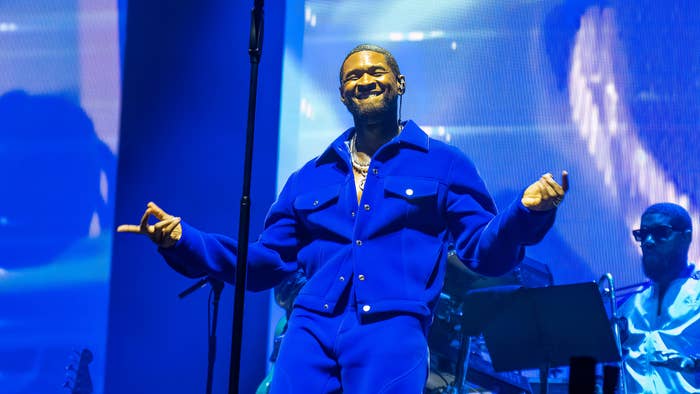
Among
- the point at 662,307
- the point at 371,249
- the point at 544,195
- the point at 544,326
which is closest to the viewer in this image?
the point at 544,195

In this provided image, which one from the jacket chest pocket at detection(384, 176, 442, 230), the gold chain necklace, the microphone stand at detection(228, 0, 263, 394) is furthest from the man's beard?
the microphone stand at detection(228, 0, 263, 394)

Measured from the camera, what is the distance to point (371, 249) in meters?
2.74

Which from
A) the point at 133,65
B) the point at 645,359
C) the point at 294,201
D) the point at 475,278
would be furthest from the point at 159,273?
the point at 645,359

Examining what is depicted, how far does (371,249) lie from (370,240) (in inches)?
1.4

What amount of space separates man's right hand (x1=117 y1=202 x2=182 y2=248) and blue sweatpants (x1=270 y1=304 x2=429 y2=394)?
0.52 metres

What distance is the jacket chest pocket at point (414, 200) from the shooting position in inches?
110

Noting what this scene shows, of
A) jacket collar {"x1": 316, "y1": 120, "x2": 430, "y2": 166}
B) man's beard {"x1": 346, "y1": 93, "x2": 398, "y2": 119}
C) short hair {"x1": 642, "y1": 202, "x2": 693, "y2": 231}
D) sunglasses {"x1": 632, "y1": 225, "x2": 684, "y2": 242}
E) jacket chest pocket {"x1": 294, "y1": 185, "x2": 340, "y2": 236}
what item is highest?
man's beard {"x1": 346, "y1": 93, "x2": 398, "y2": 119}

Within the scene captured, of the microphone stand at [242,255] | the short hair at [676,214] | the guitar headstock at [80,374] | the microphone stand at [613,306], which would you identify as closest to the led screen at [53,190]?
Answer: the guitar headstock at [80,374]

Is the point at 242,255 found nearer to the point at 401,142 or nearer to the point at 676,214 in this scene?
the point at 401,142

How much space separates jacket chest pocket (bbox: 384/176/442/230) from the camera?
9.18 ft

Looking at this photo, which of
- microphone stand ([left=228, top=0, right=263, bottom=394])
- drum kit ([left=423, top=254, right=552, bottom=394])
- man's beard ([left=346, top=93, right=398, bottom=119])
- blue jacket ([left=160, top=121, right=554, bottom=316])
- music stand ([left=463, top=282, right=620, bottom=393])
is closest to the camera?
microphone stand ([left=228, top=0, right=263, bottom=394])

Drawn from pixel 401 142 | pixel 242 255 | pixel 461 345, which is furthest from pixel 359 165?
pixel 461 345

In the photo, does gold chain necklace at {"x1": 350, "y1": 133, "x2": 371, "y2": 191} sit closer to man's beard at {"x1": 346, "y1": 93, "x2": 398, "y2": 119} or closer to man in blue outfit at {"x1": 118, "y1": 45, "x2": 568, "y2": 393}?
man in blue outfit at {"x1": 118, "y1": 45, "x2": 568, "y2": 393}

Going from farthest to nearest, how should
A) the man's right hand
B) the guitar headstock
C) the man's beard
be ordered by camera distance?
the guitar headstock, the man's beard, the man's right hand
